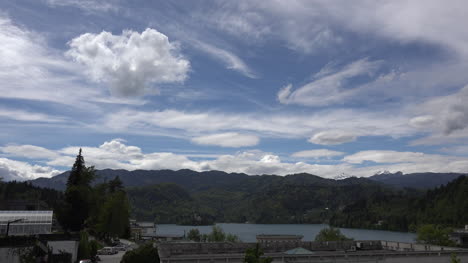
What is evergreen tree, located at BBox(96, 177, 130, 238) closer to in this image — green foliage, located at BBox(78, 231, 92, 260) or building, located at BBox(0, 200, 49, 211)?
building, located at BBox(0, 200, 49, 211)

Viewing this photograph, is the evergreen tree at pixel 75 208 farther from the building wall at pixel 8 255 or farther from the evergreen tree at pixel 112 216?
the building wall at pixel 8 255

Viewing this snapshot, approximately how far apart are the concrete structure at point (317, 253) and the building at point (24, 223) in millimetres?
25858

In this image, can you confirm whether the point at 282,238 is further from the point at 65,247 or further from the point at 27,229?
the point at 27,229

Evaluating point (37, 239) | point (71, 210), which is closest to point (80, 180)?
point (71, 210)

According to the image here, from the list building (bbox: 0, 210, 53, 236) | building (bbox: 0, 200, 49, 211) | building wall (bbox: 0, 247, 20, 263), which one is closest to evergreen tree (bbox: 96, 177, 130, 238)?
building (bbox: 0, 200, 49, 211)

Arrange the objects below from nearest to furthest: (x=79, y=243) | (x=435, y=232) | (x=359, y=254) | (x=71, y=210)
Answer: (x=359, y=254)
(x=79, y=243)
(x=71, y=210)
(x=435, y=232)

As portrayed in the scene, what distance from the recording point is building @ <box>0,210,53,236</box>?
56.5m

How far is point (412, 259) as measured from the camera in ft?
134

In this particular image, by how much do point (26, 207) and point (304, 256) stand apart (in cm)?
9822

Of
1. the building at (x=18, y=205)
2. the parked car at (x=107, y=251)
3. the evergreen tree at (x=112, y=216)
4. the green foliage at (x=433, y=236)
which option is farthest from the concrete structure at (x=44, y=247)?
the green foliage at (x=433, y=236)

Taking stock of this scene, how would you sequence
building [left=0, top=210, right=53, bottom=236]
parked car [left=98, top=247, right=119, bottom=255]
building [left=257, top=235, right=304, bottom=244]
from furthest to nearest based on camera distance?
building [left=257, top=235, right=304, bottom=244], parked car [left=98, top=247, right=119, bottom=255], building [left=0, top=210, right=53, bottom=236]

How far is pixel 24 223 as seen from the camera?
2285 inches

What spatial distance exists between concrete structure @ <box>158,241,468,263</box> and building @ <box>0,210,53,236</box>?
84.8 ft

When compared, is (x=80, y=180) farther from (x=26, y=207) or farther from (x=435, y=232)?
(x=435, y=232)
